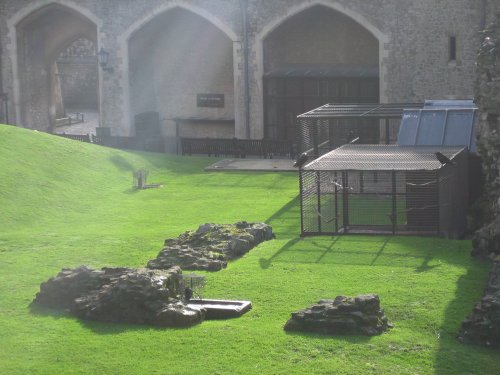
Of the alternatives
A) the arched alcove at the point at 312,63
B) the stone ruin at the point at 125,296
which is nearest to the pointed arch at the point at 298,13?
the arched alcove at the point at 312,63

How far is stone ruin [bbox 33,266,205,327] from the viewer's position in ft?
56.6

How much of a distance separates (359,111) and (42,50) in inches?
701

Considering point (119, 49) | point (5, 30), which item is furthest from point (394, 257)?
point (5, 30)

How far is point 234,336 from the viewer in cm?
1661

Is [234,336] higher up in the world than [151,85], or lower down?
lower down

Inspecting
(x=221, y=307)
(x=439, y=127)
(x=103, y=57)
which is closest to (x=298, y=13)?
(x=103, y=57)

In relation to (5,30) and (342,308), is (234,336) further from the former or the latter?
(5,30)

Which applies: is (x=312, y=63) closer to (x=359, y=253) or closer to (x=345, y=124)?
(x=345, y=124)

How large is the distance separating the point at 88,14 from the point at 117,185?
13.2 m

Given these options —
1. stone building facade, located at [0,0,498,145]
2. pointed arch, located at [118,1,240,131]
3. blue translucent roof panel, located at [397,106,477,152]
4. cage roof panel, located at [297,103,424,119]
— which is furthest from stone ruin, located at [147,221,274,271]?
pointed arch, located at [118,1,240,131]

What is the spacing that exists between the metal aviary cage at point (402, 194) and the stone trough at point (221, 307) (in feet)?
18.0

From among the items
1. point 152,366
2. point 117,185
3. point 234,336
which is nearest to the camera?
point 152,366

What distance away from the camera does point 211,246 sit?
21812 mm

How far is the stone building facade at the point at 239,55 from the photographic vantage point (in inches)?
1506
